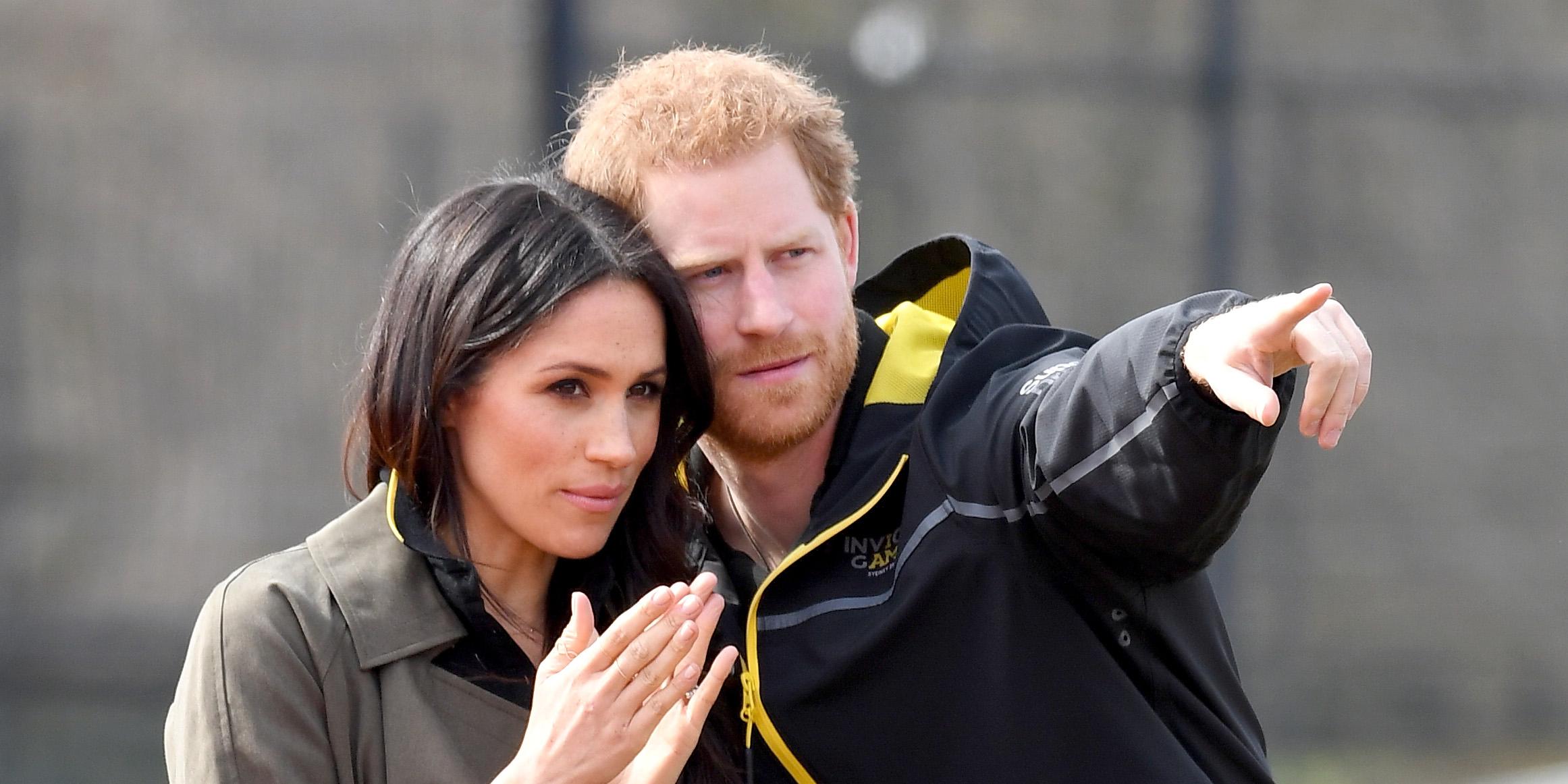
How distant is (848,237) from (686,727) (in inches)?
38.1

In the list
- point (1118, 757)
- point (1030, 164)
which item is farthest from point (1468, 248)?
point (1118, 757)

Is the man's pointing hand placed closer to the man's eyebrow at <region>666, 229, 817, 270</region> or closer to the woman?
the woman

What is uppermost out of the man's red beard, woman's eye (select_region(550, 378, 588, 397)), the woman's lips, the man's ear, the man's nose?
the man's ear

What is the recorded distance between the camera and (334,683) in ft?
6.42

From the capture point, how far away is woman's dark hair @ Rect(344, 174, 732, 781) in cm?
209

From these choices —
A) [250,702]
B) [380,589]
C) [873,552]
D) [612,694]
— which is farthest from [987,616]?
[250,702]

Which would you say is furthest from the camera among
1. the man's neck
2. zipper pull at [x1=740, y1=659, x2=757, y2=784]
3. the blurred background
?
the blurred background

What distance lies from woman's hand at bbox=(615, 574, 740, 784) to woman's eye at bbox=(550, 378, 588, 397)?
36 centimetres

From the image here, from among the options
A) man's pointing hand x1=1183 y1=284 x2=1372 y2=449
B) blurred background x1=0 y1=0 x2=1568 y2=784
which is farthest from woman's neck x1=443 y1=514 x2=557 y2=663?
blurred background x1=0 y1=0 x2=1568 y2=784

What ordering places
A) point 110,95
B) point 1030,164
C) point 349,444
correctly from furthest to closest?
point 1030,164 → point 110,95 → point 349,444

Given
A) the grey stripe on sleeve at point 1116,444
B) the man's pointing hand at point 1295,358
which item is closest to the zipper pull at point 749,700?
the grey stripe on sleeve at point 1116,444

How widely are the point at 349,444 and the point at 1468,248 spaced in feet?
9.92

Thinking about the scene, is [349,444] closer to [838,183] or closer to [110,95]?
[838,183]

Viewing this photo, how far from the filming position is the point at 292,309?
3.83m
